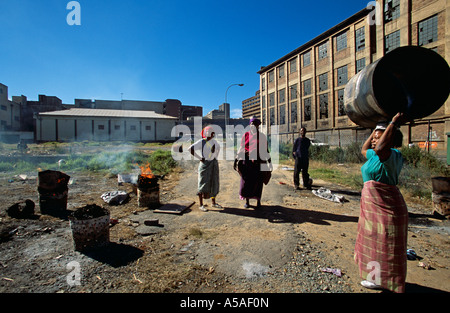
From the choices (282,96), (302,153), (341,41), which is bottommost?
(302,153)

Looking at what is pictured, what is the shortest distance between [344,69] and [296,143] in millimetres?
25015

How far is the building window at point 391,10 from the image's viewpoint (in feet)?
65.9

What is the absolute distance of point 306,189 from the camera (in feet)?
22.9

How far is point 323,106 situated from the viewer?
29406mm

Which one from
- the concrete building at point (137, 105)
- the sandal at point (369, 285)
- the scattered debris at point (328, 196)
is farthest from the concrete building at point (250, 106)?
the sandal at point (369, 285)

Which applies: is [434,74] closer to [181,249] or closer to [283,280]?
[283,280]

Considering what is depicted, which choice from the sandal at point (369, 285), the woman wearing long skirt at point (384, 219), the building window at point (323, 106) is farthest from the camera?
the building window at point (323, 106)

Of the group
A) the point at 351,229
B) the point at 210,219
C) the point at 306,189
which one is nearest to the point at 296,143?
the point at 306,189

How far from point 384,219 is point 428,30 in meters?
24.9

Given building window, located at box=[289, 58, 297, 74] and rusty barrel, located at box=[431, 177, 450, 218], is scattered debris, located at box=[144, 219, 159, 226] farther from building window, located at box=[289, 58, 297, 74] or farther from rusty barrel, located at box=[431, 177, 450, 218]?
building window, located at box=[289, 58, 297, 74]

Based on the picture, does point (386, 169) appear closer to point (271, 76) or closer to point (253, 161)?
point (253, 161)

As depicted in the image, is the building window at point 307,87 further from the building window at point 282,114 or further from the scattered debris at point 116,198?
the scattered debris at point 116,198

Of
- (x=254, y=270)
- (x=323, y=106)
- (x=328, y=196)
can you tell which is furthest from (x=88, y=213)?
(x=323, y=106)

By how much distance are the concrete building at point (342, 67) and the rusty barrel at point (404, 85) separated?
10.3 meters
